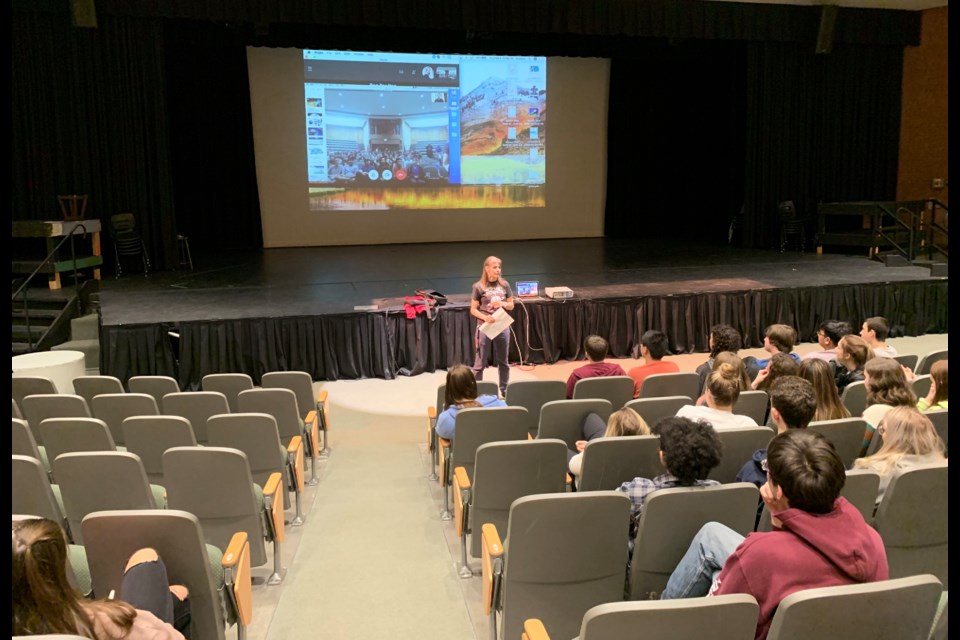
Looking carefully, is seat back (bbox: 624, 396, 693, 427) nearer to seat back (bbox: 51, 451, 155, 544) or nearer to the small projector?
seat back (bbox: 51, 451, 155, 544)

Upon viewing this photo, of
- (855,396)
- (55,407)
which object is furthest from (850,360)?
(55,407)

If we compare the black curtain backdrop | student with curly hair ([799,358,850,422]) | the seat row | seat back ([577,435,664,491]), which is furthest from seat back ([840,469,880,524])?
the black curtain backdrop

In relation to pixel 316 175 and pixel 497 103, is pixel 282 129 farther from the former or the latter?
pixel 497 103

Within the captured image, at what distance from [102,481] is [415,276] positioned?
6993 mm

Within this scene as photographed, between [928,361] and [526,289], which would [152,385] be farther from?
[928,361]

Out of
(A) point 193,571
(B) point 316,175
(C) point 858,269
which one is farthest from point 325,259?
(A) point 193,571

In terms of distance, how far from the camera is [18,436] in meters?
3.66

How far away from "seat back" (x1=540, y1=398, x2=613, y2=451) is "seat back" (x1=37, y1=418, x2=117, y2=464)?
7.01ft

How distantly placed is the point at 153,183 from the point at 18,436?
8206mm

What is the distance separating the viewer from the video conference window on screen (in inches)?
497

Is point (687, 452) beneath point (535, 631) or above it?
above

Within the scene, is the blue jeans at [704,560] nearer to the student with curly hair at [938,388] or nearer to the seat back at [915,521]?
the seat back at [915,521]

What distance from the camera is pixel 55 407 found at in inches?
178

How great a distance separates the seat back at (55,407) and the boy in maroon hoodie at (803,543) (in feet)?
12.2
